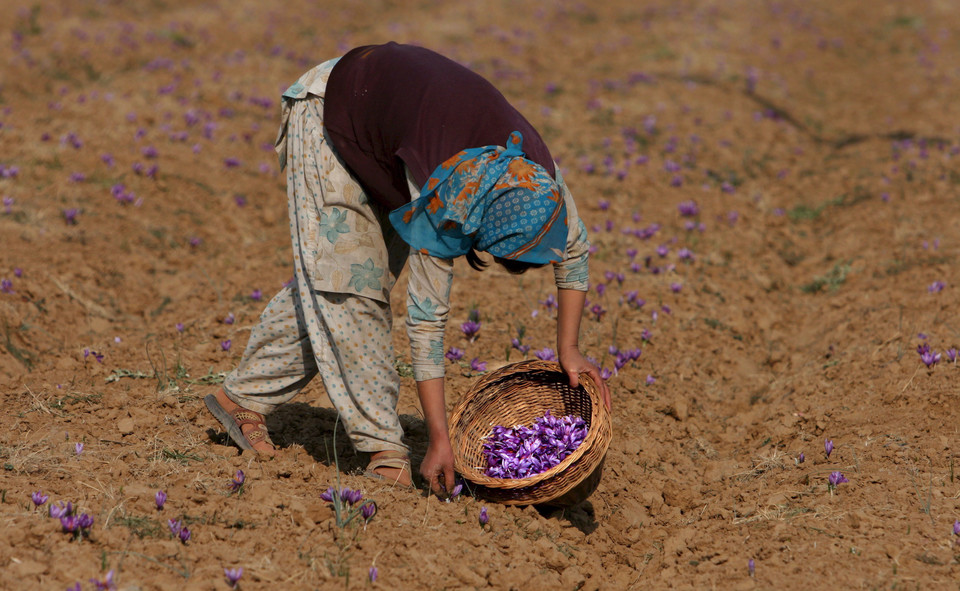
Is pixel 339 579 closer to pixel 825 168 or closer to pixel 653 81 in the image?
pixel 825 168

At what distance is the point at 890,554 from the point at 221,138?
23.8 ft

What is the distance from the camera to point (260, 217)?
7.34 metres

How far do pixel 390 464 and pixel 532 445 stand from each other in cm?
67

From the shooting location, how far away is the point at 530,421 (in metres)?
4.11

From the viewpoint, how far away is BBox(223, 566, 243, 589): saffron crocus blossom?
→ 2.91m

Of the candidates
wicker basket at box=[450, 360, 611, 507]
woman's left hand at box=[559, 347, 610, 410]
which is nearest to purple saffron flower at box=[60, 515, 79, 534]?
wicker basket at box=[450, 360, 611, 507]

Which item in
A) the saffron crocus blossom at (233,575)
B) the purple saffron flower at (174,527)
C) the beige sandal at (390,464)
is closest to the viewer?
the saffron crocus blossom at (233,575)

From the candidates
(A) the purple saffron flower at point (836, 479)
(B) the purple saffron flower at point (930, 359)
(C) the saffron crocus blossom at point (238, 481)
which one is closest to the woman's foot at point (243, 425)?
(C) the saffron crocus blossom at point (238, 481)

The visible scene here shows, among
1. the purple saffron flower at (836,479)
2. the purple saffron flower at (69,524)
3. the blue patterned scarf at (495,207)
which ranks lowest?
the purple saffron flower at (836,479)

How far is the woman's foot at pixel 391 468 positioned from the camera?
3580 mm

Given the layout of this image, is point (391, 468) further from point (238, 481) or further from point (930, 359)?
point (930, 359)

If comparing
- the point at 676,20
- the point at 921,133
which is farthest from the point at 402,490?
the point at 676,20

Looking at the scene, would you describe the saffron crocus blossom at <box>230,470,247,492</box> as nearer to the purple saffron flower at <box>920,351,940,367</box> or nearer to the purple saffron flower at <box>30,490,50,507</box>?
the purple saffron flower at <box>30,490,50,507</box>

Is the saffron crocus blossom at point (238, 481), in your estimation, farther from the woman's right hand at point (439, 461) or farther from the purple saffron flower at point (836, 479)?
the purple saffron flower at point (836, 479)
